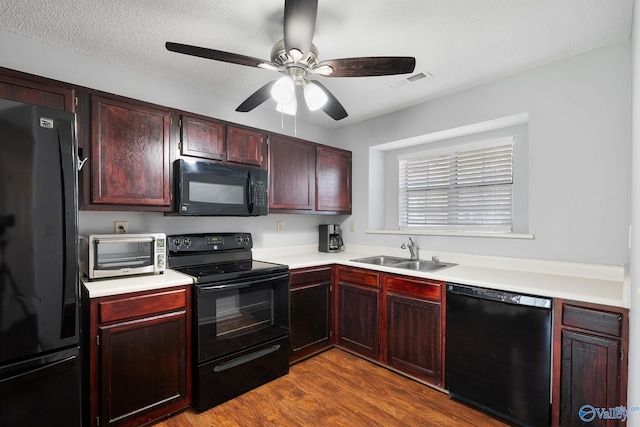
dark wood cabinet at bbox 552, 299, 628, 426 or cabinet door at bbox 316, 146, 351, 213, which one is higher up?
cabinet door at bbox 316, 146, 351, 213

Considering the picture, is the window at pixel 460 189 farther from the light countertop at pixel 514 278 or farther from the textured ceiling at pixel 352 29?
the textured ceiling at pixel 352 29

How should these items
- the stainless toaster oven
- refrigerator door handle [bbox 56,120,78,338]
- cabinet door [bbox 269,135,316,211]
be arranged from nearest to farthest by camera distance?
refrigerator door handle [bbox 56,120,78,338] → the stainless toaster oven → cabinet door [bbox 269,135,316,211]

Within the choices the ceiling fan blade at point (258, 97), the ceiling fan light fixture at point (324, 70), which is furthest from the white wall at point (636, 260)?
the ceiling fan blade at point (258, 97)

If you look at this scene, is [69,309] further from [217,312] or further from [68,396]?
[217,312]

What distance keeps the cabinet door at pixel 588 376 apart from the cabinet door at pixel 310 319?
5.66 ft

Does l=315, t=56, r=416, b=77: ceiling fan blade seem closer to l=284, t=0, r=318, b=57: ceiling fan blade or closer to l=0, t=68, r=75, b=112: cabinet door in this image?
l=284, t=0, r=318, b=57: ceiling fan blade

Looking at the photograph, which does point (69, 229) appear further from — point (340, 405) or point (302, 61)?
point (340, 405)

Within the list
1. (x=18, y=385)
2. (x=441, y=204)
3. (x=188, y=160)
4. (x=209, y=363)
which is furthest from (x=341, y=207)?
(x=18, y=385)

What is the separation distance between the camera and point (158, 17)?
1768 millimetres

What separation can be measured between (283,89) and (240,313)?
5.13 ft

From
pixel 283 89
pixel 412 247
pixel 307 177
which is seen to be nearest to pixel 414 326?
pixel 412 247

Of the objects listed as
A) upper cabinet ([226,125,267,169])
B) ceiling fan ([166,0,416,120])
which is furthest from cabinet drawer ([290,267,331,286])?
ceiling fan ([166,0,416,120])

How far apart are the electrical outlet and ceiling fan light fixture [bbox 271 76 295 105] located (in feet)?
5.01

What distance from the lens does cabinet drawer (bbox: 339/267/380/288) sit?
2.63 meters
